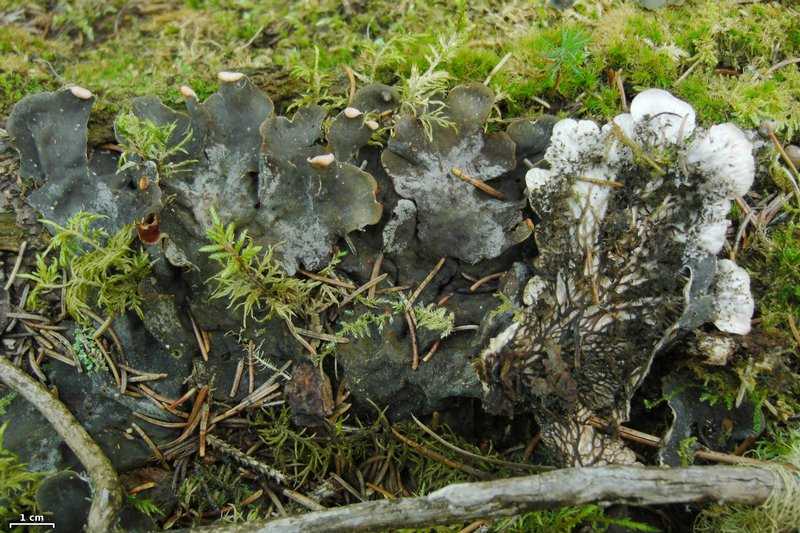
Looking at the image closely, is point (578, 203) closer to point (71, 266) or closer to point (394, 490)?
point (394, 490)

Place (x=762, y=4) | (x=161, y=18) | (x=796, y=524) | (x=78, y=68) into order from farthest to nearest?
1. (x=161, y=18)
2. (x=78, y=68)
3. (x=762, y=4)
4. (x=796, y=524)

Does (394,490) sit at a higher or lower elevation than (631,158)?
lower

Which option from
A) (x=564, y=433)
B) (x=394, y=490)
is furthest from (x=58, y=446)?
(x=564, y=433)

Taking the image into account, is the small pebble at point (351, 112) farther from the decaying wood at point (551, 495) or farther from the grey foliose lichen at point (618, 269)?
the decaying wood at point (551, 495)

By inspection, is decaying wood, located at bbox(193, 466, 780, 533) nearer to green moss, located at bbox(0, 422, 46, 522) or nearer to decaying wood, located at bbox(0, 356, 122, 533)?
decaying wood, located at bbox(0, 356, 122, 533)

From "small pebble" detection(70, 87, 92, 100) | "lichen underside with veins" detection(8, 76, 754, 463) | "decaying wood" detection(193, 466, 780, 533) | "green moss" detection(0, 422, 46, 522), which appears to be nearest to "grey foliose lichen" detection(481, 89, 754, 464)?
"lichen underside with veins" detection(8, 76, 754, 463)

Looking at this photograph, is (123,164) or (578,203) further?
(123,164)
